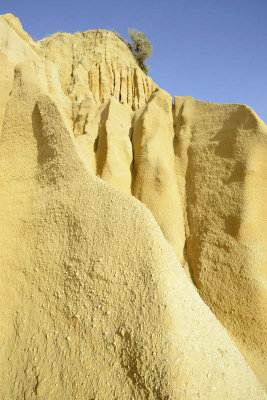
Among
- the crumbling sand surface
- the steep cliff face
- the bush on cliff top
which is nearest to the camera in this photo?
the crumbling sand surface

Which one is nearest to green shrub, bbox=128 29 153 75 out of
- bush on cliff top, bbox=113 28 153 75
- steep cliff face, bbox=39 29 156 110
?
bush on cliff top, bbox=113 28 153 75

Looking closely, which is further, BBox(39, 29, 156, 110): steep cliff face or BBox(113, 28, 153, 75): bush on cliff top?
BBox(113, 28, 153, 75): bush on cliff top

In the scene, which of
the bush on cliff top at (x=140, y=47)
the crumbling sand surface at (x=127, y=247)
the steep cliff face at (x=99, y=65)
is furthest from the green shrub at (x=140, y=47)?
the crumbling sand surface at (x=127, y=247)

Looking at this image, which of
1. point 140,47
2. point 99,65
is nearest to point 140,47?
point 140,47

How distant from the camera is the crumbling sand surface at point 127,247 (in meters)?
2.21

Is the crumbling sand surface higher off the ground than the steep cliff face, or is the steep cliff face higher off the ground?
the steep cliff face

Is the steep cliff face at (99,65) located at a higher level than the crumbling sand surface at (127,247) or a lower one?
higher

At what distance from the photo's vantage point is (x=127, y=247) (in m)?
2.72

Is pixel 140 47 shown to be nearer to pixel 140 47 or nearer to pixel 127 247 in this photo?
pixel 140 47

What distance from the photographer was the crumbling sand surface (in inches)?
87.2

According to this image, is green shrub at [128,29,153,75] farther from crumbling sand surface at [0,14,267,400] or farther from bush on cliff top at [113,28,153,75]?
crumbling sand surface at [0,14,267,400]

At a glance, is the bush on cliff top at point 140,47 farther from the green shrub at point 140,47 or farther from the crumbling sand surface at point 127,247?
the crumbling sand surface at point 127,247

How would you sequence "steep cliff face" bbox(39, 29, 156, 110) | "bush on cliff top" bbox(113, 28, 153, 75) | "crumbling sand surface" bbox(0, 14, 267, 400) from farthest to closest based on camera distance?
1. "bush on cliff top" bbox(113, 28, 153, 75)
2. "steep cliff face" bbox(39, 29, 156, 110)
3. "crumbling sand surface" bbox(0, 14, 267, 400)

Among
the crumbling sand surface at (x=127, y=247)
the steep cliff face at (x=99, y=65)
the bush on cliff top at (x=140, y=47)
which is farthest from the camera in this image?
the bush on cliff top at (x=140, y=47)
